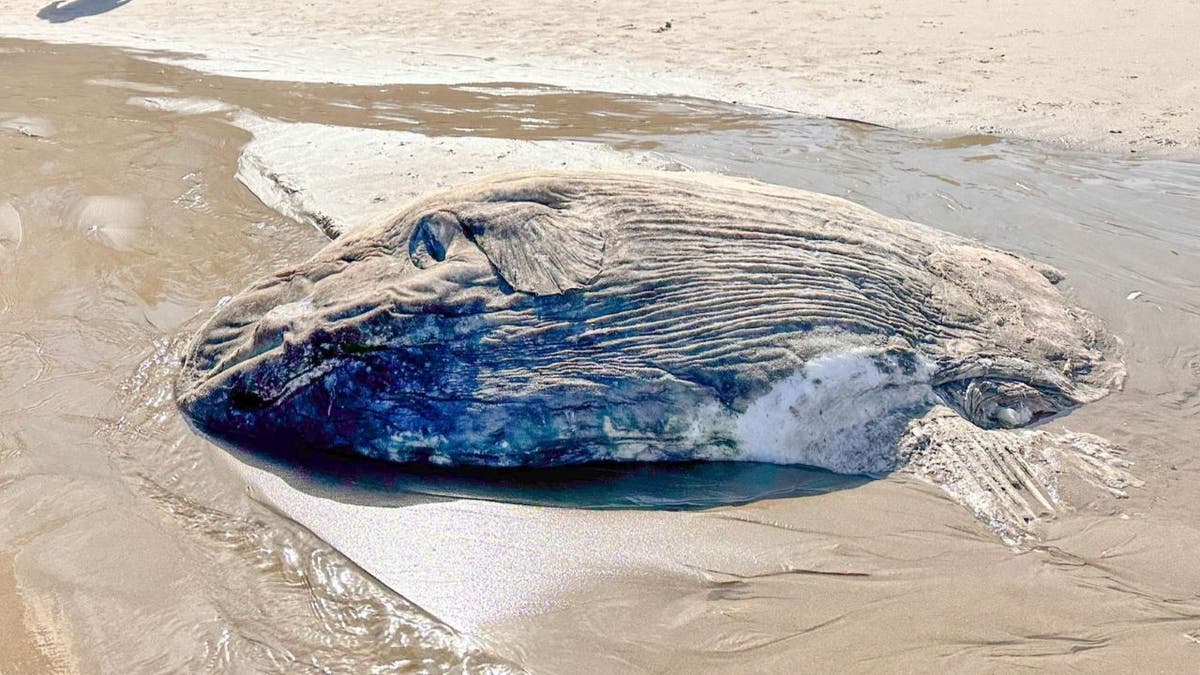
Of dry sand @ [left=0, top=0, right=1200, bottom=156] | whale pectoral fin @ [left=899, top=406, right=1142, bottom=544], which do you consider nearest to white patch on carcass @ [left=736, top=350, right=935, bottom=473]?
whale pectoral fin @ [left=899, top=406, right=1142, bottom=544]

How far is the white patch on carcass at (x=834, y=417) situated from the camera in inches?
140

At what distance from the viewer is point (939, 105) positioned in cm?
827

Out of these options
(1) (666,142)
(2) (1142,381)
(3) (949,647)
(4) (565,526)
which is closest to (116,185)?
(1) (666,142)

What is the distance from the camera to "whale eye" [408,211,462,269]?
3633 mm

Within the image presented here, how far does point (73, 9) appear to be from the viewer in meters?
14.4

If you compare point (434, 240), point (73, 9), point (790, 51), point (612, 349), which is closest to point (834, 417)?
point (612, 349)

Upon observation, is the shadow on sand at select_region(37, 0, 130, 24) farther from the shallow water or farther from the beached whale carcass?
the beached whale carcass

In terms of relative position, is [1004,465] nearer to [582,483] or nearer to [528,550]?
[582,483]

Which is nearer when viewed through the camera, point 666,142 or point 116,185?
point 116,185

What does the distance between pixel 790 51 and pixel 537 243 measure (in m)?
7.80

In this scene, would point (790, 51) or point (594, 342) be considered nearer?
point (594, 342)

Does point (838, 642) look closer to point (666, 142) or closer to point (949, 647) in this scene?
point (949, 647)

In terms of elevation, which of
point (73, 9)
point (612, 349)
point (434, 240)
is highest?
point (73, 9)

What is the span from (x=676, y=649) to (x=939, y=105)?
23.1 ft
